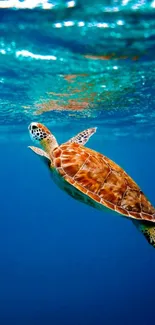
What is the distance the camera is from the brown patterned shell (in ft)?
18.5

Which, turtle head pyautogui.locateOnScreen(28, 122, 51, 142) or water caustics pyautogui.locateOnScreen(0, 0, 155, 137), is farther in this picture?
water caustics pyautogui.locateOnScreen(0, 0, 155, 137)

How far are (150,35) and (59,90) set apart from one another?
695 centimetres

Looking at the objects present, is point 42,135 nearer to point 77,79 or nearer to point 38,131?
point 38,131

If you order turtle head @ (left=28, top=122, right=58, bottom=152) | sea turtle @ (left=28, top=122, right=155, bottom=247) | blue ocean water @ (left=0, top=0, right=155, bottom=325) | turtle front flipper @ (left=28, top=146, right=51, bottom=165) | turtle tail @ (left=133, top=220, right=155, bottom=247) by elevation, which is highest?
blue ocean water @ (left=0, top=0, right=155, bottom=325)

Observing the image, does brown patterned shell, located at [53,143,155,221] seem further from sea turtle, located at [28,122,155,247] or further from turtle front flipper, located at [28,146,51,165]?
turtle front flipper, located at [28,146,51,165]

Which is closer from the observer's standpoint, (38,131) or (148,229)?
(148,229)

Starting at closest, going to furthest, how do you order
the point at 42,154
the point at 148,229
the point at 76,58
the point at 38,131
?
the point at 148,229 → the point at 42,154 → the point at 38,131 → the point at 76,58

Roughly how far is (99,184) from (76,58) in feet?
22.7

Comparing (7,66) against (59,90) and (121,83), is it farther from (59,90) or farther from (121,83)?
(121,83)

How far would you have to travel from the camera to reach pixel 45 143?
6.84 m

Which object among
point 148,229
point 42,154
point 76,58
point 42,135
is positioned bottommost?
point 148,229

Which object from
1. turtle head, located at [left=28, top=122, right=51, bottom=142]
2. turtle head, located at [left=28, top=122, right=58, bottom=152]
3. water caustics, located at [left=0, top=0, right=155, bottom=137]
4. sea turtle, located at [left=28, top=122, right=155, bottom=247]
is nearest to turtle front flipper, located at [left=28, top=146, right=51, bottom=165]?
sea turtle, located at [left=28, top=122, right=155, bottom=247]

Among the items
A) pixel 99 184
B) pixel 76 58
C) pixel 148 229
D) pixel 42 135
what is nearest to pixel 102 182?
pixel 99 184

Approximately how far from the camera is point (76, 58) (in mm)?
11188
